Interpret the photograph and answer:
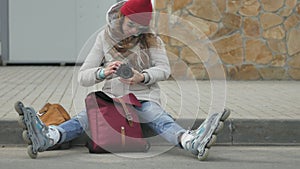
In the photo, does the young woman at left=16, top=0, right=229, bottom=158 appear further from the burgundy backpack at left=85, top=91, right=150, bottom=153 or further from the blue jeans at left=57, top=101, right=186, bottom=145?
the burgundy backpack at left=85, top=91, right=150, bottom=153

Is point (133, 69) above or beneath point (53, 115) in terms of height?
Result: above

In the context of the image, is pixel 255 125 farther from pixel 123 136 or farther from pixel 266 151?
pixel 123 136

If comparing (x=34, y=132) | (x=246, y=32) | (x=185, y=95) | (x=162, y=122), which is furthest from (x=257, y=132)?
(x=246, y=32)

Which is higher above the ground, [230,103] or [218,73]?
[218,73]

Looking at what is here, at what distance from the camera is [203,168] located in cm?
520

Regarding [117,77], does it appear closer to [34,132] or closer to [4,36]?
[34,132]

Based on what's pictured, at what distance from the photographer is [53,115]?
5922 millimetres

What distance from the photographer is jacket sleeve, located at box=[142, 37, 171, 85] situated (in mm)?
5637

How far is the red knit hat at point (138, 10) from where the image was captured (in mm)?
5520

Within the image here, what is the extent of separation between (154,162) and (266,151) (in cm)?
111

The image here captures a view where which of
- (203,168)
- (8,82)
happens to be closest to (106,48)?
(203,168)

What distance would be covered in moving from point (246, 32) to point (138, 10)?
5.06 meters

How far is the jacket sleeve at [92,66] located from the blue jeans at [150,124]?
343 millimetres

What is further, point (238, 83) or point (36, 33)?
point (36, 33)
